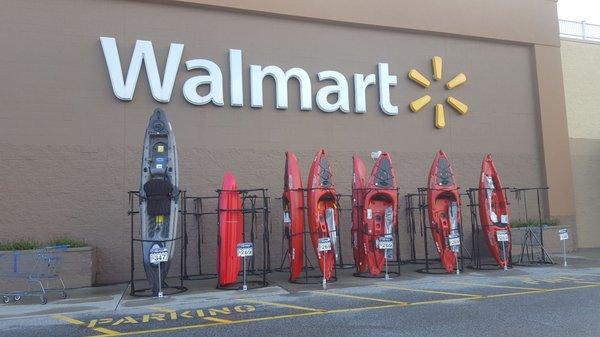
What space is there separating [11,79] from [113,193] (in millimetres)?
3259

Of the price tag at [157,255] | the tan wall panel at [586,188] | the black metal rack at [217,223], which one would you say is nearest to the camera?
the price tag at [157,255]

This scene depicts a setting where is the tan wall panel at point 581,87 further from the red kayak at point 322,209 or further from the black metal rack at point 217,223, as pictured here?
the black metal rack at point 217,223

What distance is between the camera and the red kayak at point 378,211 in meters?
11.7

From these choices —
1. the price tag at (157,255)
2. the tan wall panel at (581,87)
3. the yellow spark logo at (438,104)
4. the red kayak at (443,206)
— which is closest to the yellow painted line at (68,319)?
the price tag at (157,255)

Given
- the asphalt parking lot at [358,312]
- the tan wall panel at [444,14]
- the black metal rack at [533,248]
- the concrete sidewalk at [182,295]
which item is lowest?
the asphalt parking lot at [358,312]

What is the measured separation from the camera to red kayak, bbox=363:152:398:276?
11.7 m

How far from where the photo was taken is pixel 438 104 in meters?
15.6

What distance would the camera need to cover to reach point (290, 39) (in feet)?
46.8

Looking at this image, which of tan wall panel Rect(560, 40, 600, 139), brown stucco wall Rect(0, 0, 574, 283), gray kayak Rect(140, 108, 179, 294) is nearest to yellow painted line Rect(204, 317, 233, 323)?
gray kayak Rect(140, 108, 179, 294)

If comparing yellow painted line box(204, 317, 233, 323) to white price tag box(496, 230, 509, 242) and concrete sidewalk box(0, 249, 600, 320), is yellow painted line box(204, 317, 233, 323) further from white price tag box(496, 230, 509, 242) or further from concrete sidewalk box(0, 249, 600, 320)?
white price tag box(496, 230, 509, 242)

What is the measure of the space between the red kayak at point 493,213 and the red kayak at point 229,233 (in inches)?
227

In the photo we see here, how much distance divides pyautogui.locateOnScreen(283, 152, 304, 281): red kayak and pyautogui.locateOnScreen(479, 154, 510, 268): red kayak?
4.49 meters

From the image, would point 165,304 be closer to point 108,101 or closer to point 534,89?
point 108,101

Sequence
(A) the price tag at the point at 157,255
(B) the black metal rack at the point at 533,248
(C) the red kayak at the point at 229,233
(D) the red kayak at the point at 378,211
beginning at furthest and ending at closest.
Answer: (B) the black metal rack at the point at 533,248 → (D) the red kayak at the point at 378,211 → (C) the red kayak at the point at 229,233 → (A) the price tag at the point at 157,255
